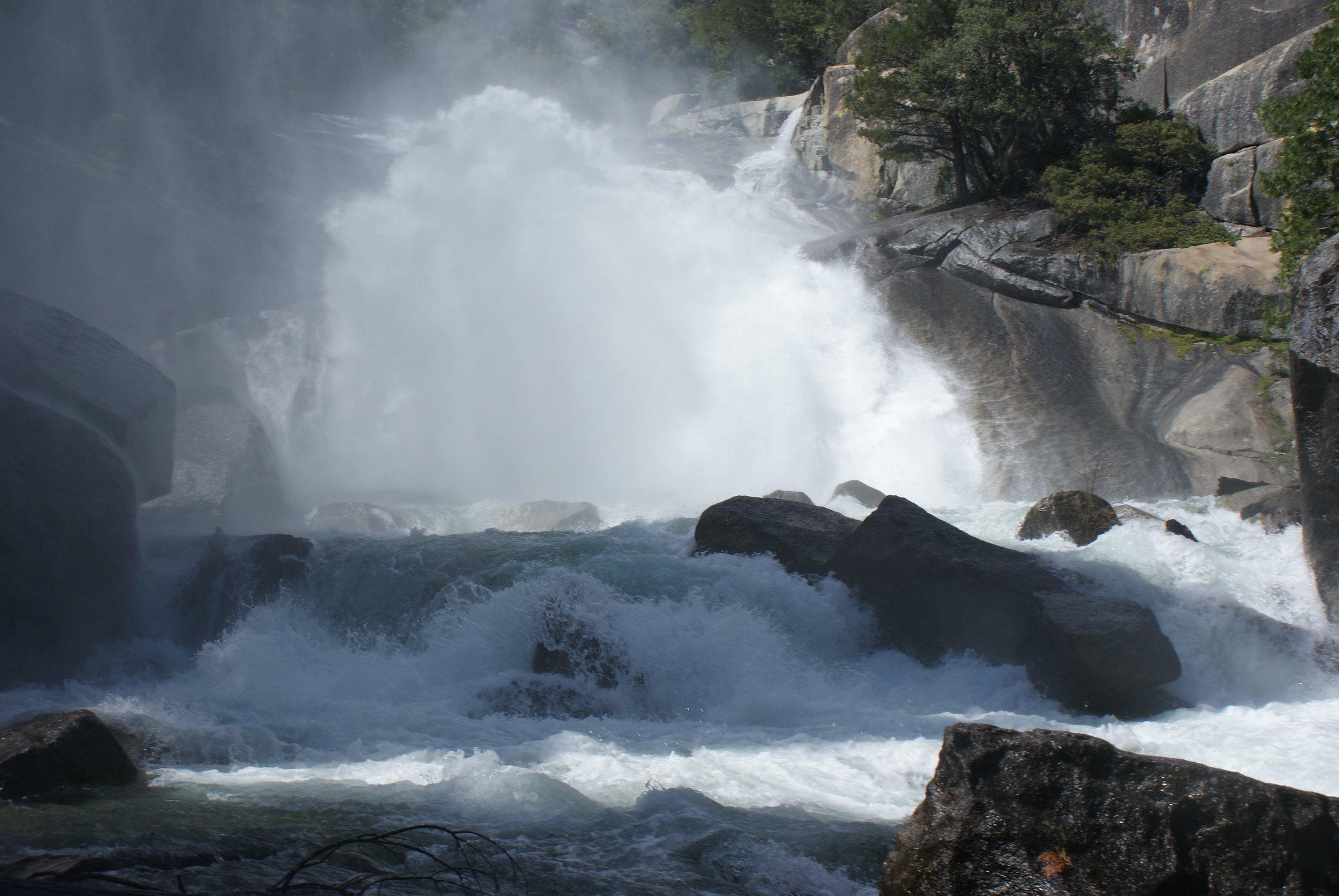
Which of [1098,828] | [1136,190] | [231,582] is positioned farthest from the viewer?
[1136,190]

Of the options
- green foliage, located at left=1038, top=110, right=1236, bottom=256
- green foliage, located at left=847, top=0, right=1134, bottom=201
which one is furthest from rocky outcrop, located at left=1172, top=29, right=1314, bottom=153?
green foliage, located at left=847, top=0, right=1134, bottom=201

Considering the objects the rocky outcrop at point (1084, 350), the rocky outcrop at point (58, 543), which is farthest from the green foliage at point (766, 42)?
the rocky outcrop at point (58, 543)

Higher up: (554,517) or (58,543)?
(554,517)

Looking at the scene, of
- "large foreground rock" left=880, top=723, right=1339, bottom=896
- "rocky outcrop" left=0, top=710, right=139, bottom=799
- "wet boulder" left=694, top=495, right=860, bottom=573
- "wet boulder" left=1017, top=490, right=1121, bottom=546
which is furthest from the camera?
"wet boulder" left=1017, top=490, right=1121, bottom=546

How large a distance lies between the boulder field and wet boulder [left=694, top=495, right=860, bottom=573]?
0.04 feet

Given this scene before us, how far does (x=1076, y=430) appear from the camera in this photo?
14484mm

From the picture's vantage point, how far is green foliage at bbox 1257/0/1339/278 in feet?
36.7

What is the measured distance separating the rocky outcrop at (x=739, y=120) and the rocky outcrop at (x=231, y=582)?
82.9 feet

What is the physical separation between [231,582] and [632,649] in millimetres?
4750

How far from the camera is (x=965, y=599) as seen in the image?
849 centimetres

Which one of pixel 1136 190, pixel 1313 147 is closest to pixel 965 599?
pixel 1313 147

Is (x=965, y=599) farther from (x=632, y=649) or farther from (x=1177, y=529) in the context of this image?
(x=1177, y=529)

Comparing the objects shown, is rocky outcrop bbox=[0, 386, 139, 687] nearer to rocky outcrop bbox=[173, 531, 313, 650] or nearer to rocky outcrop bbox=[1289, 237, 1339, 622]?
rocky outcrop bbox=[173, 531, 313, 650]

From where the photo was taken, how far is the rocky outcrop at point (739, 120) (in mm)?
31859
